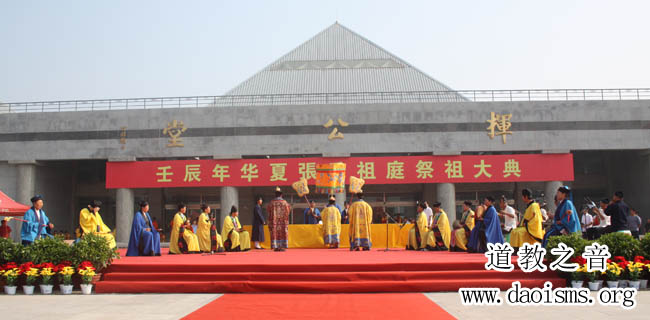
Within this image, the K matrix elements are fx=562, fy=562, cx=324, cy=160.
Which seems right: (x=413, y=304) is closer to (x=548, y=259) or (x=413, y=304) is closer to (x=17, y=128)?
(x=548, y=259)

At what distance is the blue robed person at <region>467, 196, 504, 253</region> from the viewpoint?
12375 mm

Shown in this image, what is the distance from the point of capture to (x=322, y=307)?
754 centimetres

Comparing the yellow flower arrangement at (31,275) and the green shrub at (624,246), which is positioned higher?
the green shrub at (624,246)

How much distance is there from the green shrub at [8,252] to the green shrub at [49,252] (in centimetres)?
26

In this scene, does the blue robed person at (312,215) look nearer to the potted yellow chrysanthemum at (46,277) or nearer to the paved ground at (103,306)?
the paved ground at (103,306)

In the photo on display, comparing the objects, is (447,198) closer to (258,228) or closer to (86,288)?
(258,228)

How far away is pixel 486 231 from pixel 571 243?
3114 mm

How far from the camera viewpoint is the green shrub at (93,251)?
9.48m

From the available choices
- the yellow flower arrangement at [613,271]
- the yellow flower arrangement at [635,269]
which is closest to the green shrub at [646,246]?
the yellow flower arrangement at [635,269]

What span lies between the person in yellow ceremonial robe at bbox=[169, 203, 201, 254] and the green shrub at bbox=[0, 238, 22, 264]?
4407 mm

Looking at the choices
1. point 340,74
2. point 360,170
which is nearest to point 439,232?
point 360,170

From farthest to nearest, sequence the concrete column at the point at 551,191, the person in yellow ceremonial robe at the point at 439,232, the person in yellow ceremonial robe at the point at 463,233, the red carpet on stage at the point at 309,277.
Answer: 1. the concrete column at the point at 551,191
2. the person in yellow ceremonial robe at the point at 439,232
3. the person in yellow ceremonial robe at the point at 463,233
4. the red carpet on stage at the point at 309,277

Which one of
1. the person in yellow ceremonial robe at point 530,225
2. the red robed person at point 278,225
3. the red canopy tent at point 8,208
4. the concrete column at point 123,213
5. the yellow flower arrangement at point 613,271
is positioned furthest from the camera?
the concrete column at point 123,213

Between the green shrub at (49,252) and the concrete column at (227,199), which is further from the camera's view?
the concrete column at (227,199)
